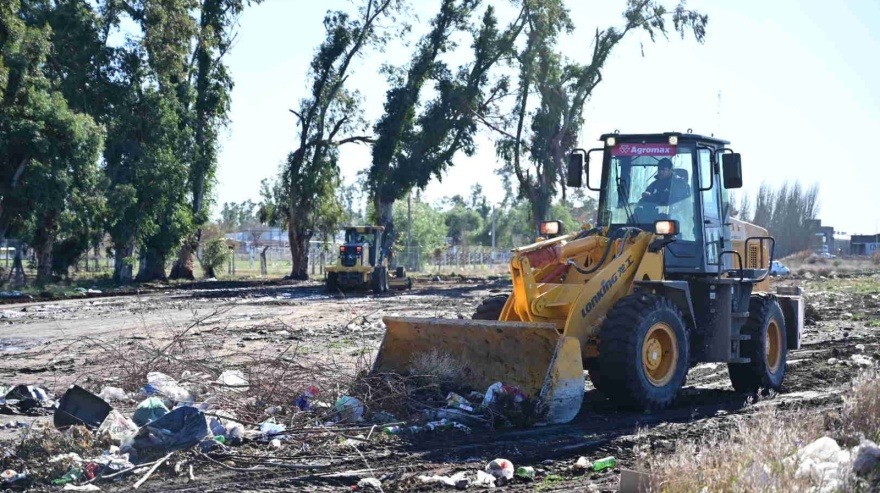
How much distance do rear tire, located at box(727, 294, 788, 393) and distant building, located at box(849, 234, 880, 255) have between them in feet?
298

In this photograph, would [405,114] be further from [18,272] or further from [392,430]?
[392,430]

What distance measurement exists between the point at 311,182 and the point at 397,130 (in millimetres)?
4763

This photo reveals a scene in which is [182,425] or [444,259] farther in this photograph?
[444,259]

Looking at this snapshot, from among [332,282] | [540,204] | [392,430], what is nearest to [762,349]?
[392,430]

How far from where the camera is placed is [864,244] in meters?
97.7

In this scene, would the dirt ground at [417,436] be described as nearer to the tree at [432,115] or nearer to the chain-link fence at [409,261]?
the tree at [432,115]

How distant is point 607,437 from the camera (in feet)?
29.0

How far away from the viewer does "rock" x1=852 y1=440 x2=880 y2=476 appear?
6.44 m

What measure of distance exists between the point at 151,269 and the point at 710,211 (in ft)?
116

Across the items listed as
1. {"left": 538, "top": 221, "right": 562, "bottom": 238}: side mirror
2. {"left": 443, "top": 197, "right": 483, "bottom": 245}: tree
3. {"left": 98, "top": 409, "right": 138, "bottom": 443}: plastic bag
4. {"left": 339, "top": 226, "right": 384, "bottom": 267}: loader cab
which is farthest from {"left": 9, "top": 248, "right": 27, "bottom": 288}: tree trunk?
{"left": 443, "top": 197, "right": 483, "bottom": 245}: tree

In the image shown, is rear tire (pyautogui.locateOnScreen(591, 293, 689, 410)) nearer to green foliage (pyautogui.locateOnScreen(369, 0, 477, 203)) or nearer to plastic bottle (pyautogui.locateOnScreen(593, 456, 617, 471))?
plastic bottle (pyautogui.locateOnScreen(593, 456, 617, 471))

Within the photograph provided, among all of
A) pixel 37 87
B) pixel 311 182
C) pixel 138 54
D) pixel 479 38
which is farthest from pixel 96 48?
pixel 479 38

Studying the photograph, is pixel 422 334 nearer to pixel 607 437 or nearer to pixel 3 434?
pixel 607 437

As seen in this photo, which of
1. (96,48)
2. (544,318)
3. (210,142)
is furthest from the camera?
(210,142)
